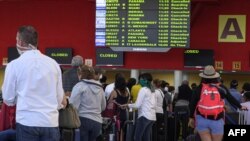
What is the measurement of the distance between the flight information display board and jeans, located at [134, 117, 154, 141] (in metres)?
3.15

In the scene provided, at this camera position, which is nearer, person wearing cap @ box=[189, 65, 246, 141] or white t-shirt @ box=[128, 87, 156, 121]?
person wearing cap @ box=[189, 65, 246, 141]

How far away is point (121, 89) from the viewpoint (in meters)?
8.97

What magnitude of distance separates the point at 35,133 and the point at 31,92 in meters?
0.30

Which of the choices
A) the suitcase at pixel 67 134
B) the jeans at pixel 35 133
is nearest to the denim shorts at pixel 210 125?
the suitcase at pixel 67 134

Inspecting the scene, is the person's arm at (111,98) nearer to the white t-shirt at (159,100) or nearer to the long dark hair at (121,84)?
the long dark hair at (121,84)

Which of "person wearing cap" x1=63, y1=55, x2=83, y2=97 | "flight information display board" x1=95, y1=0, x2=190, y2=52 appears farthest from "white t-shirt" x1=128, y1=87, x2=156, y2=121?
"flight information display board" x1=95, y1=0, x2=190, y2=52

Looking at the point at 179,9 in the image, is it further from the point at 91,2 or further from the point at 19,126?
the point at 19,126

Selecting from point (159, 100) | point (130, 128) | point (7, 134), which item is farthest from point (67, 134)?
point (159, 100)

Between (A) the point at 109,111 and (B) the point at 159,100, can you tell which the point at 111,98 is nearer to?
(A) the point at 109,111

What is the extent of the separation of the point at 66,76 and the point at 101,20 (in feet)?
17.4

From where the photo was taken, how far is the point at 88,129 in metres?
6.61

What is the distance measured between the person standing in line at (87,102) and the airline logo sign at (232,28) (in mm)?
7160

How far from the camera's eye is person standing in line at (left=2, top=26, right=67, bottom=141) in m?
4.05

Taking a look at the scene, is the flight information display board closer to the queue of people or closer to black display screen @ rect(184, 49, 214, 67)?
black display screen @ rect(184, 49, 214, 67)
